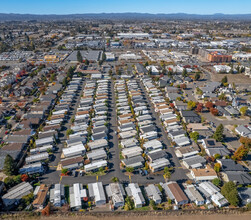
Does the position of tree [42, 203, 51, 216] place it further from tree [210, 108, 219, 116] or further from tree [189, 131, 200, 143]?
tree [210, 108, 219, 116]

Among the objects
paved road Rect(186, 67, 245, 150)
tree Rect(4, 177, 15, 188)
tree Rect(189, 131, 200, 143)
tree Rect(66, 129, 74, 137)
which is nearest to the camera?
tree Rect(4, 177, 15, 188)

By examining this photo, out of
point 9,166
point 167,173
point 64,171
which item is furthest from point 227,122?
point 9,166

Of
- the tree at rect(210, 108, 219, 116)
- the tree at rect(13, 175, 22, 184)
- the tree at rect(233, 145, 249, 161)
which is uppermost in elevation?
the tree at rect(210, 108, 219, 116)

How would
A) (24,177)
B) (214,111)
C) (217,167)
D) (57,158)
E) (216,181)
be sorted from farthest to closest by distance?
(214,111) → (57,158) → (217,167) → (24,177) → (216,181)

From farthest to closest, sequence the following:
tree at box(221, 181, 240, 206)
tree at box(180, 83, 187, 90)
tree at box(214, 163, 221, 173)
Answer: tree at box(180, 83, 187, 90) → tree at box(214, 163, 221, 173) → tree at box(221, 181, 240, 206)

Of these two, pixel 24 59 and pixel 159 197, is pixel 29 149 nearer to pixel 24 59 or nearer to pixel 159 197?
pixel 159 197

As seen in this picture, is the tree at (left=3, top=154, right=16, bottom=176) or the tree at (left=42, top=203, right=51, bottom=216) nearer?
the tree at (left=42, top=203, right=51, bottom=216)

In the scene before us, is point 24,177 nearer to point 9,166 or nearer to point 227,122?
point 9,166

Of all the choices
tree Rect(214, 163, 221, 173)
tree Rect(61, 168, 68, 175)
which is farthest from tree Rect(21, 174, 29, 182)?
tree Rect(214, 163, 221, 173)

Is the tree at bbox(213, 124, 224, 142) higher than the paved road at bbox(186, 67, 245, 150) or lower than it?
higher

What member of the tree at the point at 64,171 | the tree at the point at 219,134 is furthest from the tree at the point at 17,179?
the tree at the point at 219,134
